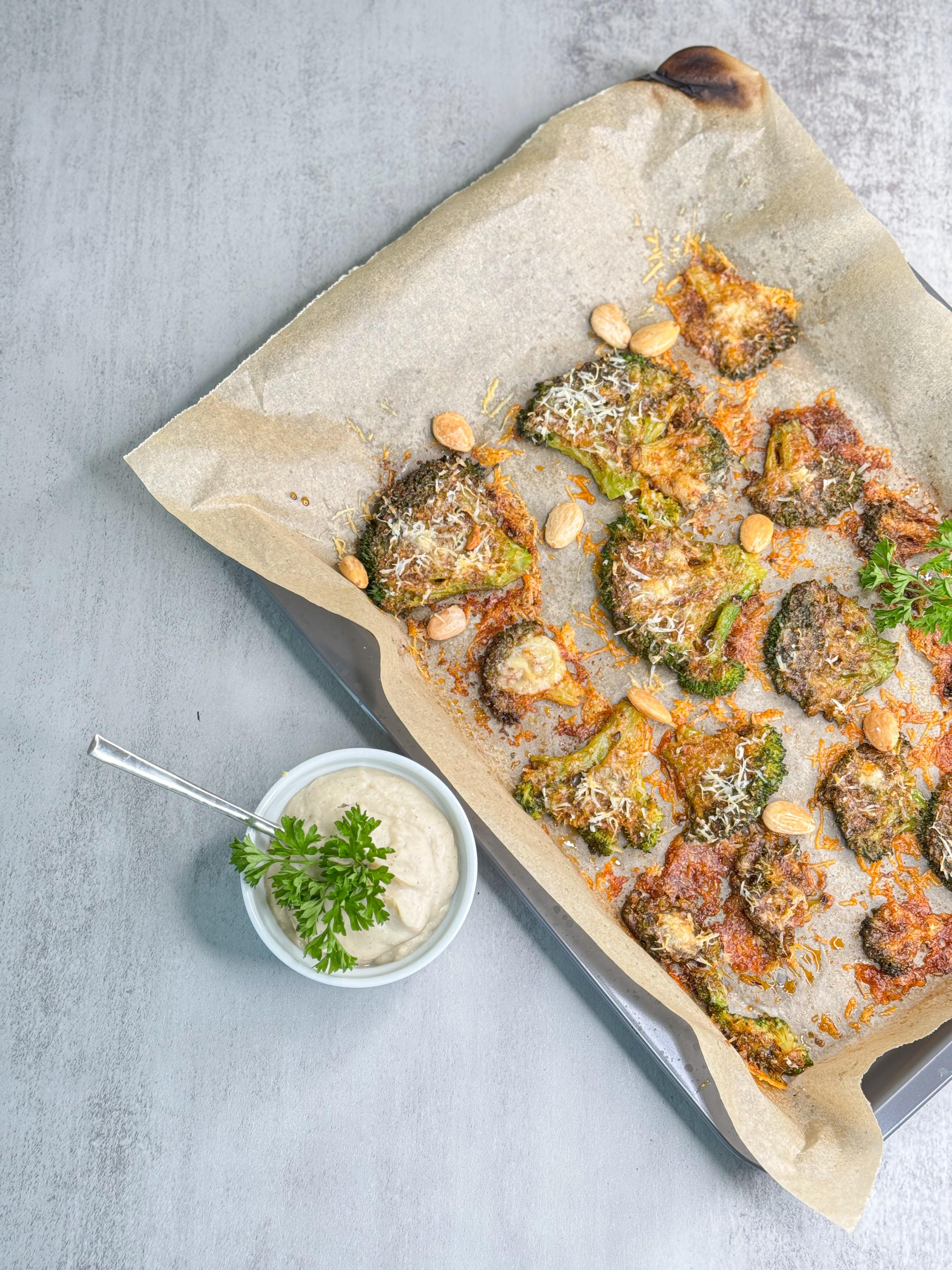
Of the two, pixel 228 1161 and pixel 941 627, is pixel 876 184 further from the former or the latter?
pixel 228 1161

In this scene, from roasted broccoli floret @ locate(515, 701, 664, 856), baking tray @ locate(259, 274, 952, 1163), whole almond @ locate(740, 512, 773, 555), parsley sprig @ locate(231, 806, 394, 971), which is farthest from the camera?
whole almond @ locate(740, 512, 773, 555)

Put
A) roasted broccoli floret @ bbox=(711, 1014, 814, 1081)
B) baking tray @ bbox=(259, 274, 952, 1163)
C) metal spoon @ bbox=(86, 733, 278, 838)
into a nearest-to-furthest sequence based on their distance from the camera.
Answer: metal spoon @ bbox=(86, 733, 278, 838)
baking tray @ bbox=(259, 274, 952, 1163)
roasted broccoli floret @ bbox=(711, 1014, 814, 1081)

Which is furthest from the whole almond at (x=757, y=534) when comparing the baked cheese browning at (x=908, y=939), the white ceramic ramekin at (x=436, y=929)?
the white ceramic ramekin at (x=436, y=929)

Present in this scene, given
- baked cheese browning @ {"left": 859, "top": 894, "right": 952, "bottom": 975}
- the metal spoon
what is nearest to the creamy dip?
the metal spoon

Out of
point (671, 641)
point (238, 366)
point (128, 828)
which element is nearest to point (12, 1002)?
point (128, 828)

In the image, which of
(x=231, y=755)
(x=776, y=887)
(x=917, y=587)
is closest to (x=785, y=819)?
(x=776, y=887)

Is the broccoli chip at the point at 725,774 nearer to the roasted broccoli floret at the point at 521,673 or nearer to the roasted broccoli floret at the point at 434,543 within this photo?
the roasted broccoli floret at the point at 521,673

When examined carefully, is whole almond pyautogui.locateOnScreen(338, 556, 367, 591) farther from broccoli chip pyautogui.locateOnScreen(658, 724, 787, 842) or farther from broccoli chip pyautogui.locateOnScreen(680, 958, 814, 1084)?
broccoli chip pyautogui.locateOnScreen(680, 958, 814, 1084)
